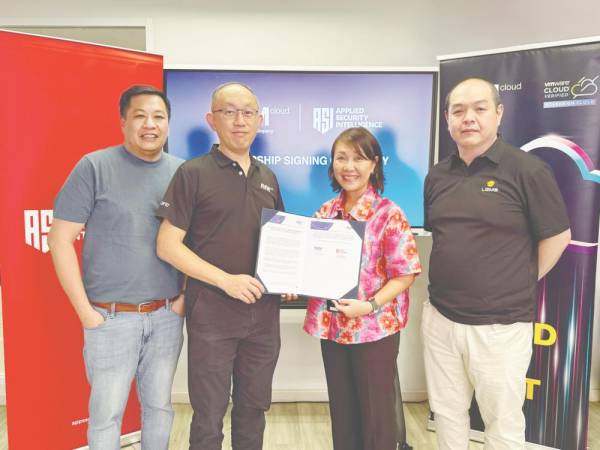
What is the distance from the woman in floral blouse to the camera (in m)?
1.79

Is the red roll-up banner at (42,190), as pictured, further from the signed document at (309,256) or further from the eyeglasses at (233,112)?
the signed document at (309,256)

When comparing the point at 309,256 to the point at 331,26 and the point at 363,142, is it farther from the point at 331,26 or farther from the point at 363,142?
the point at 331,26

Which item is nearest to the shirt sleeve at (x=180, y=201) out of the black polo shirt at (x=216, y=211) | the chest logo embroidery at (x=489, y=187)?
the black polo shirt at (x=216, y=211)

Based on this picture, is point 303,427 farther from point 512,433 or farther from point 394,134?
point 394,134

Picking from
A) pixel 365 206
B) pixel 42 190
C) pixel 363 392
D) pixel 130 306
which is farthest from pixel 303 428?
pixel 42 190

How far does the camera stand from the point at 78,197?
1.72 metres

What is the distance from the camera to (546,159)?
2332 mm

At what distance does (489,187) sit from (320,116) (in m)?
1.31

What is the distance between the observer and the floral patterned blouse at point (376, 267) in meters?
1.79

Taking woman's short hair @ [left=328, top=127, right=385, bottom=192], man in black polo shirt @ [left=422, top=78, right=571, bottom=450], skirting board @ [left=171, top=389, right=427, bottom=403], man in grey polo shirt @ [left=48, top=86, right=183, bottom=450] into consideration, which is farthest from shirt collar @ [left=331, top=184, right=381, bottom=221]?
skirting board @ [left=171, top=389, right=427, bottom=403]

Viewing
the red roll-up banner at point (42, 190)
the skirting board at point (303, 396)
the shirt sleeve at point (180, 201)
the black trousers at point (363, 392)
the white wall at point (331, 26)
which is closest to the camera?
the shirt sleeve at point (180, 201)

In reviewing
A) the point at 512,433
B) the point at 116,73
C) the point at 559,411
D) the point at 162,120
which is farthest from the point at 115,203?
the point at 559,411

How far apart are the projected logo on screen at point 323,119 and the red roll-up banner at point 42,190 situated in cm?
105

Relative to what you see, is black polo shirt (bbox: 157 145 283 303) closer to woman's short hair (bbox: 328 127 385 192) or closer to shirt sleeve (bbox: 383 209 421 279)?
woman's short hair (bbox: 328 127 385 192)
